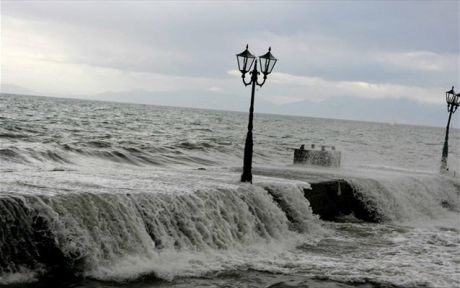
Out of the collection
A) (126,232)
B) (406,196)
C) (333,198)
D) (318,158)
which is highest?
(318,158)

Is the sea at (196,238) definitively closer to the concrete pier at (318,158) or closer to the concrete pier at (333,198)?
the concrete pier at (333,198)

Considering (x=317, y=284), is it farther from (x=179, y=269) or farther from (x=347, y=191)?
(x=347, y=191)

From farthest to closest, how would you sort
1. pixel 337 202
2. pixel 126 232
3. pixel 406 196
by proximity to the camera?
pixel 406 196 → pixel 337 202 → pixel 126 232

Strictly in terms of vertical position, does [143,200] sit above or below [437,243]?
above

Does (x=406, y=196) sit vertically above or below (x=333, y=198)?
below

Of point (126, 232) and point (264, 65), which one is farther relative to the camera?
point (264, 65)

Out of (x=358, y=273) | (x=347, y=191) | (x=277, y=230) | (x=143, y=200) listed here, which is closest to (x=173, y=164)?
(x=347, y=191)

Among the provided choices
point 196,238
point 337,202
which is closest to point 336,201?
point 337,202

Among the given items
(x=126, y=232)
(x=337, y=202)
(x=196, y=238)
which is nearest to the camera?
(x=126, y=232)

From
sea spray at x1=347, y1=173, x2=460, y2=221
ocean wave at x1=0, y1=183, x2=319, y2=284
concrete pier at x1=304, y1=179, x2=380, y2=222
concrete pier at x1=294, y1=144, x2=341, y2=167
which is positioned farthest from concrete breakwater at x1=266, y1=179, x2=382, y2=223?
concrete pier at x1=294, y1=144, x2=341, y2=167

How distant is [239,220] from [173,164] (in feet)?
49.5

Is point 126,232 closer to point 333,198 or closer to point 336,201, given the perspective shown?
point 333,198

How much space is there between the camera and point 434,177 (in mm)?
24688

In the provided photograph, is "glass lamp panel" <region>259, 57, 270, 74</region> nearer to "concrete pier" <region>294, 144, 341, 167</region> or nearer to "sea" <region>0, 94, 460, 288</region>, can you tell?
"sea" <region>0, 94, 460, 288</region>
